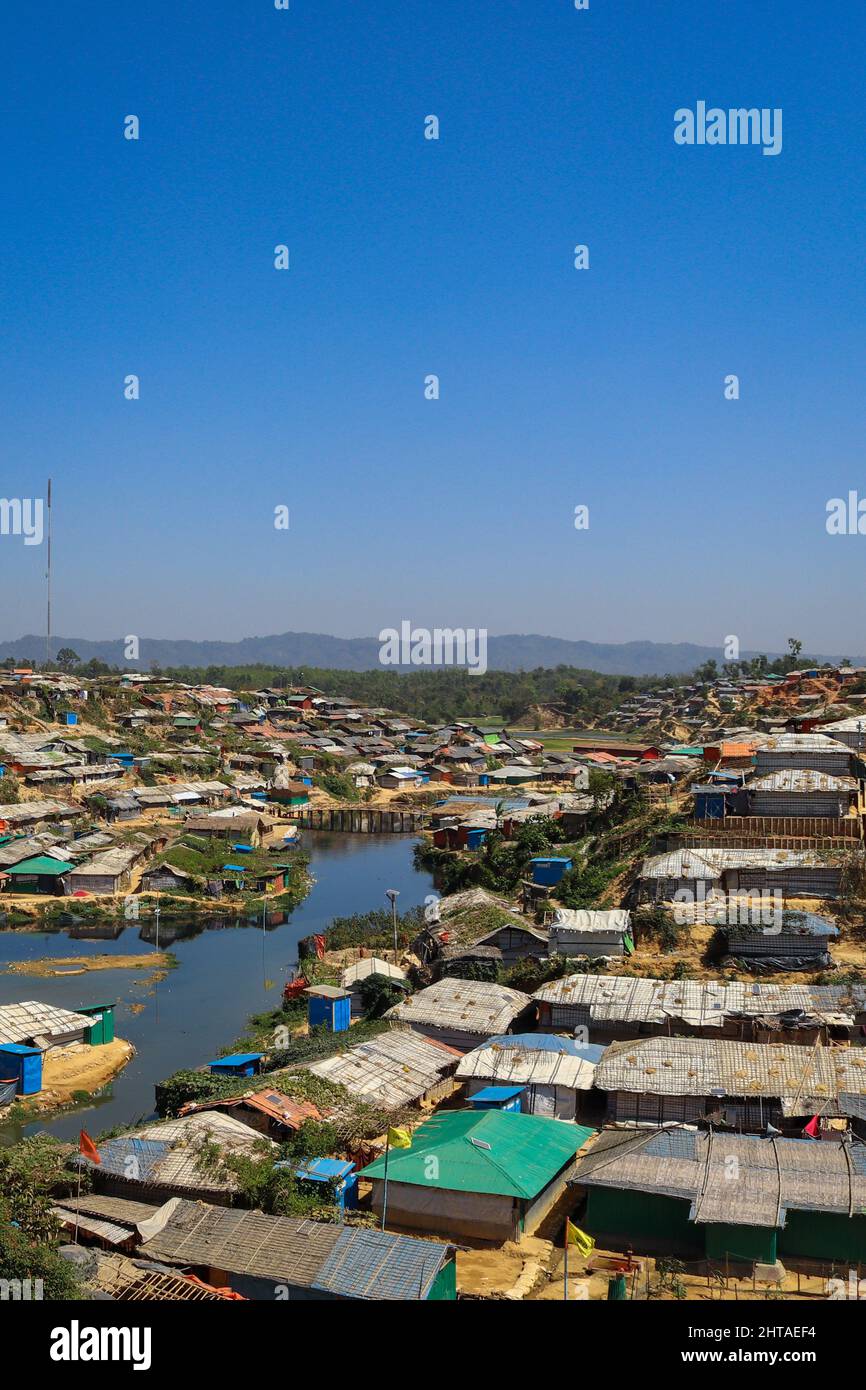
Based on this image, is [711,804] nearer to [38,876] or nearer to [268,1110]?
[268,1110]

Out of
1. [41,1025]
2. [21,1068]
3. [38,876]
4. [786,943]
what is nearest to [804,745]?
[786,943]

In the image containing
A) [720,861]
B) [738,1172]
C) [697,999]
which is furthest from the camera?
[720,861]

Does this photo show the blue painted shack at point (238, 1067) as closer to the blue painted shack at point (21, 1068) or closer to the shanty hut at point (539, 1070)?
the blue painted shack at point (21, 1068)

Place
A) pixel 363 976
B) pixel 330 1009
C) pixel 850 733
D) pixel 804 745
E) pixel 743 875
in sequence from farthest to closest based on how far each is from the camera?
1. pixel 850 733
2. pixel 804 745
3. pixel 743 875
4. pixel 363 976
5. pixel 330 1009
